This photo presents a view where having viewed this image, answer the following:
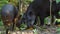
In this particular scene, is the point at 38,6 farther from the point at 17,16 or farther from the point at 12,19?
the point at 12,19

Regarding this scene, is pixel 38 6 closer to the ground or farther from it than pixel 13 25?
farther from it

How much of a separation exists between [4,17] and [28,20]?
4.13 feet

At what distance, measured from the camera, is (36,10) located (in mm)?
5531

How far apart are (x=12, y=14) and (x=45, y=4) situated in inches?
52.5

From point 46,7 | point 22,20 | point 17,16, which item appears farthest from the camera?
point 46,7

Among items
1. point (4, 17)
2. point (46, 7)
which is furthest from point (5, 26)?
point (46, 7)

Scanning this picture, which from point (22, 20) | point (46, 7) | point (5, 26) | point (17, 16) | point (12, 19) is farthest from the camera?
point (46, 7)

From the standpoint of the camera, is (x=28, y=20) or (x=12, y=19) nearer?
(x=12, y=19)

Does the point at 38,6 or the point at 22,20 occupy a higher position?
the point at 38,6

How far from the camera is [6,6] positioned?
4184mm

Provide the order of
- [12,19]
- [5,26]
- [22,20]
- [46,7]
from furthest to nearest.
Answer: [46,7], [22,20], [12,19], [5,26]

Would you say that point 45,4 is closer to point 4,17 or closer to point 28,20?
point 28,20

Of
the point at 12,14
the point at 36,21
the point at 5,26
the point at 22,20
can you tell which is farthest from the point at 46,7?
the point at 5,26

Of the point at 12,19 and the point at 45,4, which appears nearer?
the point at 12,19
